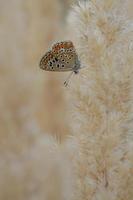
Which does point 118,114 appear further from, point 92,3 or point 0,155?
point 0,155

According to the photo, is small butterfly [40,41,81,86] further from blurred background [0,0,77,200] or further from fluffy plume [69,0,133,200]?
blurred background [0,0,77,200]

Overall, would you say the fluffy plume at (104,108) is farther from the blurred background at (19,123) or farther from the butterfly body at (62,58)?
the blurred background at (19,123)

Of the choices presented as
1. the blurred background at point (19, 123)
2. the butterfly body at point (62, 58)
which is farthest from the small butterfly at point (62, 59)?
the blurred background at point (19, 123)

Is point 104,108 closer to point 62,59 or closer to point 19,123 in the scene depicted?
point 62,59

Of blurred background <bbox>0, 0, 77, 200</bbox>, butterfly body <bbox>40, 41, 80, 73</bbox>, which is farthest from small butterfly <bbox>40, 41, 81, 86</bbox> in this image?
blurred background <bbox>0, 0, 77, 200</bbox>

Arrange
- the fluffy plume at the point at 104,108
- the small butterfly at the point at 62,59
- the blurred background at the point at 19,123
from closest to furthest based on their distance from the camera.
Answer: the fluffy plume at the point at 104,108 < the small butterfly at the point at 62,59 < the blurred background at the point at 19,123

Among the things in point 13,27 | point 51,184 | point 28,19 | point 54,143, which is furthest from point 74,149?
point 28,19

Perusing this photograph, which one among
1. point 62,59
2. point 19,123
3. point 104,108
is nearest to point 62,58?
point 62,59
